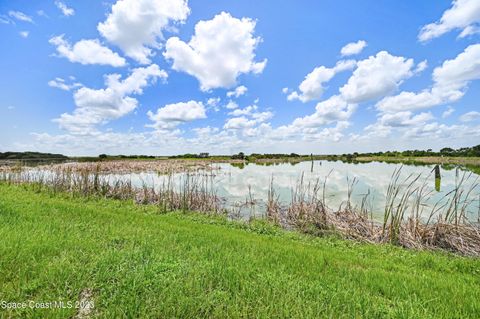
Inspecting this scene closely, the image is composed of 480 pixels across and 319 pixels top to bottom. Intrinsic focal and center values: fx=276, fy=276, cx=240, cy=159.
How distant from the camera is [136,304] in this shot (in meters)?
3.03

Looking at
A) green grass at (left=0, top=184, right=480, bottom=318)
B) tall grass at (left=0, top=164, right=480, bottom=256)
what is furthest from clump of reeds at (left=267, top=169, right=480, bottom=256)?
green grass at (left=0, top=184, right=480, bottom=318)

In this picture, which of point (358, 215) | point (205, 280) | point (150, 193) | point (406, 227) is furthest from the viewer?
point (150, 193)

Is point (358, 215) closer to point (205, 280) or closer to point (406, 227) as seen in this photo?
point (406, 227)

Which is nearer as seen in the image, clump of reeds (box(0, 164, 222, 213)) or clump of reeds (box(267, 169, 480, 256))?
clump of reeds (box(267, 169, 480, 256))

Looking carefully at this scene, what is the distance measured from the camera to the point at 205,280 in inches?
142

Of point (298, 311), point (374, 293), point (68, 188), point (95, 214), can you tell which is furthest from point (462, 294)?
point (68, 188)

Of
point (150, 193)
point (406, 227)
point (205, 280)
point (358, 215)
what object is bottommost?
point (406, 227)

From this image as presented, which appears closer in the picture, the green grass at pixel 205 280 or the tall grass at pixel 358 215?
the green grass at pixel 205 280

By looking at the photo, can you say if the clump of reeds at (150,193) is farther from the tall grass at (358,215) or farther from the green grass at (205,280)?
the green grass at (205,280)

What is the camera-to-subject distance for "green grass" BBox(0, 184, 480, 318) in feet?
10.1

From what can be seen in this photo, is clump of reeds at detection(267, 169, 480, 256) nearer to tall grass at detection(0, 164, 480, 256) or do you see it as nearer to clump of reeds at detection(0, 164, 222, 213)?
tall grass at detection(0, 164, 480, 256)

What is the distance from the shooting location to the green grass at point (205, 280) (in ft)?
10.1

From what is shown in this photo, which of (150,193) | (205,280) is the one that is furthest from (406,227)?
(150,193)

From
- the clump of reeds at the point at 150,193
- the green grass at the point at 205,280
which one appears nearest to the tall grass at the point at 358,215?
the clump of reeds at the point at 150,193
